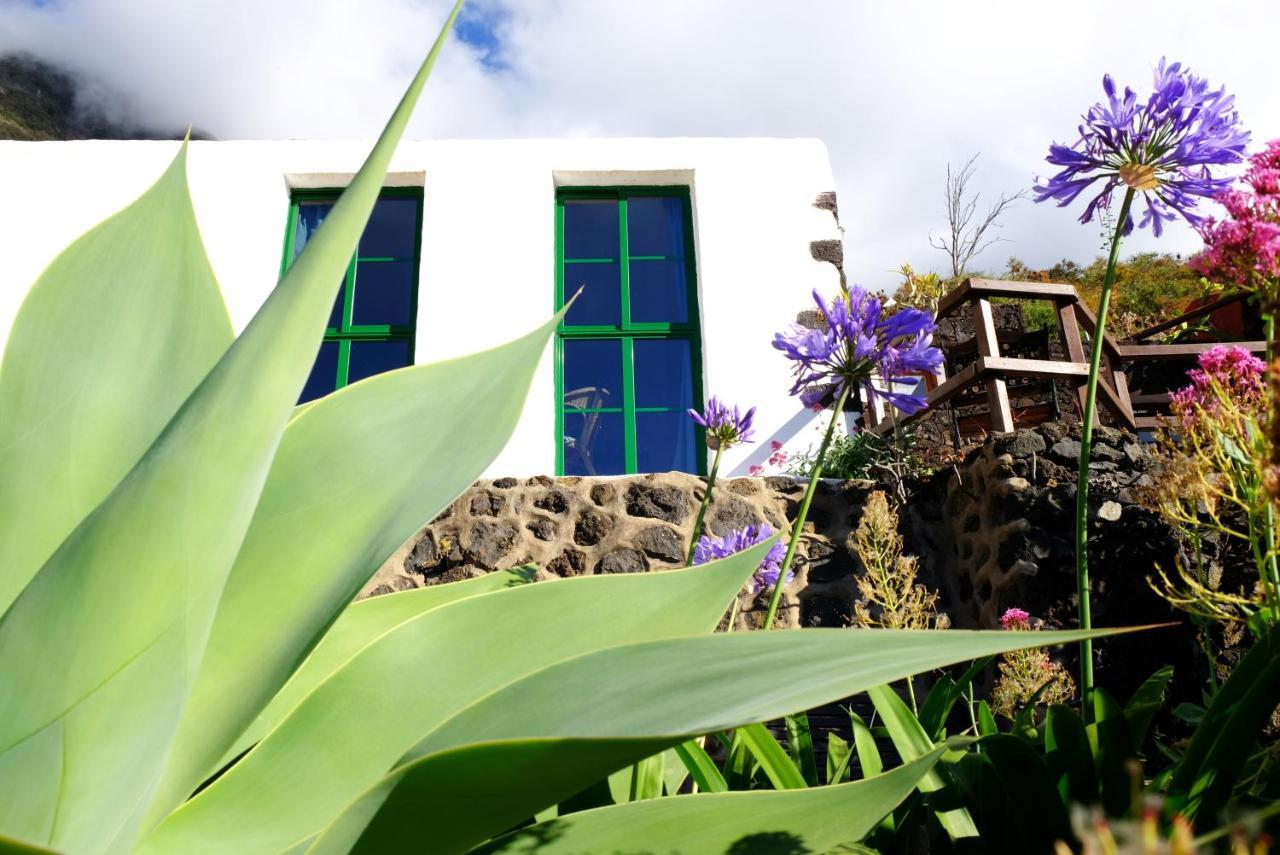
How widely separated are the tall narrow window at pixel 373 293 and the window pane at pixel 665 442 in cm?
150

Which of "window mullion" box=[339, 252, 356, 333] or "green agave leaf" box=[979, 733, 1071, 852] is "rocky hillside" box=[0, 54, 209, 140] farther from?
"green agave leaf" box=[979, 733, 1071, 852]

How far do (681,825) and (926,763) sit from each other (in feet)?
0.63

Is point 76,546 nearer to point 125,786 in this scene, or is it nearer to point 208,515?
point 208,515

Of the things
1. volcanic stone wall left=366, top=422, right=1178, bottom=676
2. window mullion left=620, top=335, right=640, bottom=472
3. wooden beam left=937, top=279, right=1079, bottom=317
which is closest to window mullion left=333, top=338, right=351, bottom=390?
volcanic stone wall left=366, top=422, right=1178, bottom=676

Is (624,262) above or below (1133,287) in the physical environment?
below

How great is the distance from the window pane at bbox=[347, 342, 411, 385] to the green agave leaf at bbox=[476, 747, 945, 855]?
16.4 feet

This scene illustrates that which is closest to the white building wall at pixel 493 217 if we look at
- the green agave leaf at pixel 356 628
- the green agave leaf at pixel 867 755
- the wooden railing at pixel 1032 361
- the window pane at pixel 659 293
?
the window pane at pixel 659 293

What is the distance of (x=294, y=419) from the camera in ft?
2.69

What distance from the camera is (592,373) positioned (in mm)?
5445

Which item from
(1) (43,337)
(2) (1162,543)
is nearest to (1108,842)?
(1) (43,337)

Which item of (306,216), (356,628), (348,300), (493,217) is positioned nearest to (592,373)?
(493,217)

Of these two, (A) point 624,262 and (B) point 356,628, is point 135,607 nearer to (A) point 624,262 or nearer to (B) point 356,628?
(B) point 356,628

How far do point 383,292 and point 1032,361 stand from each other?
155 inches

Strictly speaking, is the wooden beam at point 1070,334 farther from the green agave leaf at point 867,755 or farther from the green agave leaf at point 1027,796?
the green agave leaf at point 1027,796
